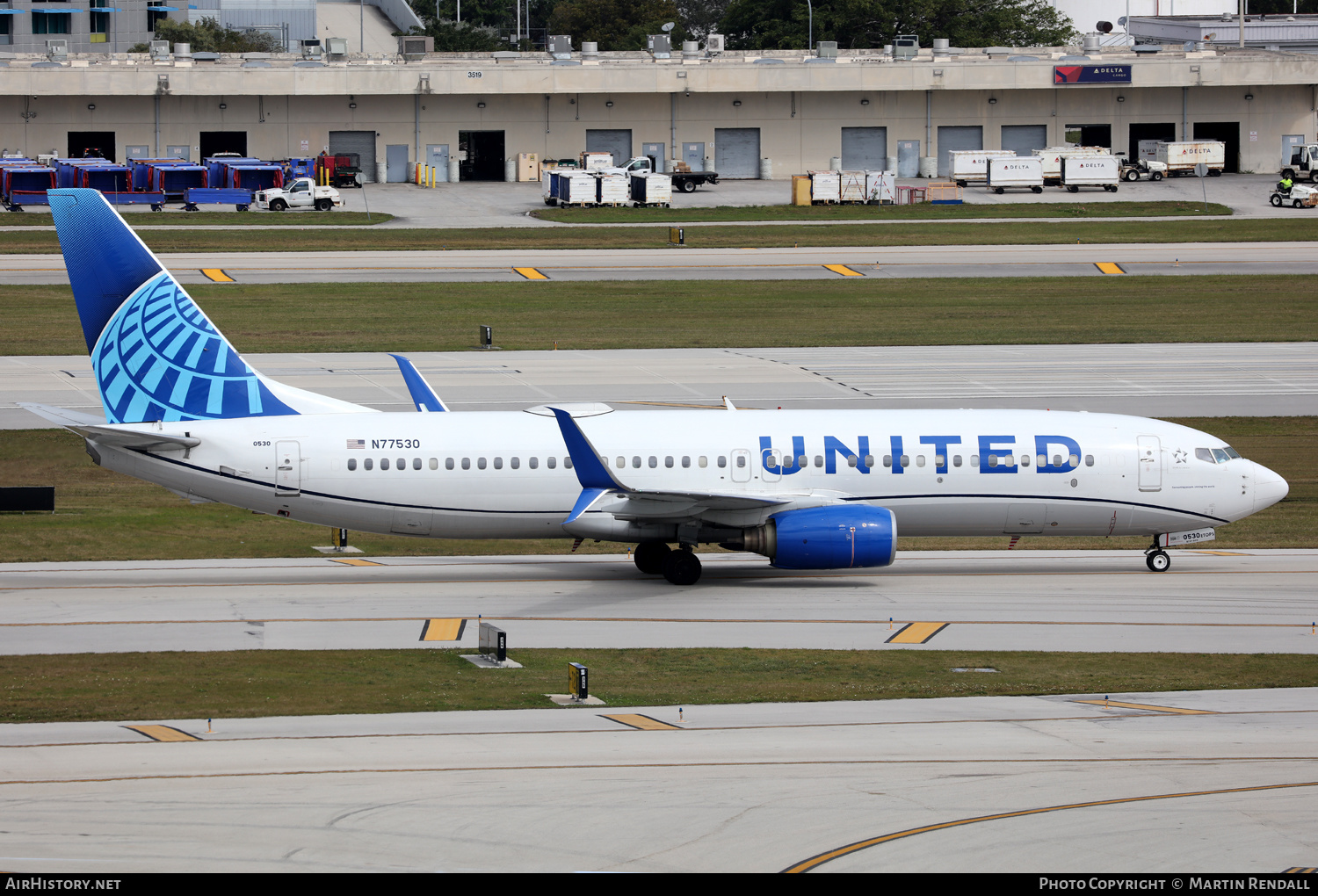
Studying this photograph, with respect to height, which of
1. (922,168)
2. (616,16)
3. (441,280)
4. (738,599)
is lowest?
(738,599)

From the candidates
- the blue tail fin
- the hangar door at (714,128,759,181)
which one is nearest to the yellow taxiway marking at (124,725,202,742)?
the blue tail fin

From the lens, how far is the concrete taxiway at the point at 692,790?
17594mm

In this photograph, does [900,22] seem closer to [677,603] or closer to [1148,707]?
[677,603]

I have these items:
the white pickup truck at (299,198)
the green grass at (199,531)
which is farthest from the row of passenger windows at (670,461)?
the white pickup truck at (299,198)

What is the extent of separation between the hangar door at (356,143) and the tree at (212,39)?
5167 cm

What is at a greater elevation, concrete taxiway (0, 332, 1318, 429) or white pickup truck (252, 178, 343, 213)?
white pickup truck (252, 178, 343, 213)

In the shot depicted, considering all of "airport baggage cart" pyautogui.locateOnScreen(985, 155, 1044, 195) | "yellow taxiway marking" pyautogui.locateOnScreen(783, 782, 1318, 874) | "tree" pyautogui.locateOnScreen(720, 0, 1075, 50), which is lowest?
"yellow taxiway marking" pyautogui.locateOnScreen(783, 782, 1318, 874)

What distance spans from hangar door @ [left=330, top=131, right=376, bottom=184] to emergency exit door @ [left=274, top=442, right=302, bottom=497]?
3844 inches

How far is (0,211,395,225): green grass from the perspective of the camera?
100875 millimetres

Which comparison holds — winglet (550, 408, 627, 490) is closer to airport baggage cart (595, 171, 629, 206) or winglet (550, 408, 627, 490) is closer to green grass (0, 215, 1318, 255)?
green grass (0, 215, 1318, 255)

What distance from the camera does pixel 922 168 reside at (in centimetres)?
13150
